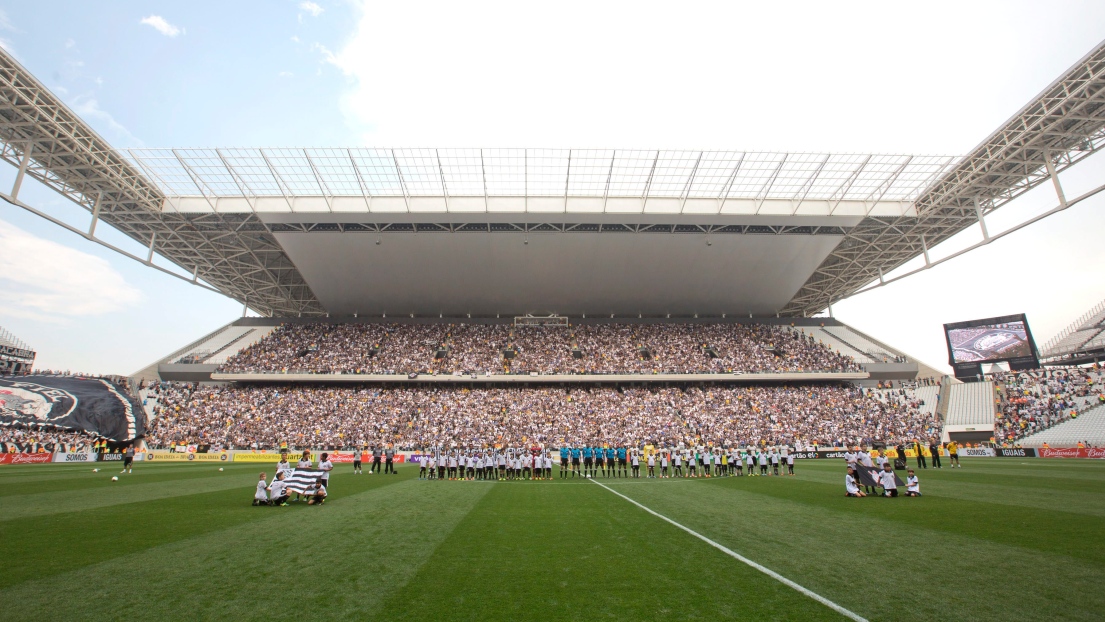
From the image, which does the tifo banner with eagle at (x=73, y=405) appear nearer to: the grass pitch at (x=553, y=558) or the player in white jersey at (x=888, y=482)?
the grass pitch at (x=553, y=558)

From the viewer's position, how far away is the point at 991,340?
4241 cm

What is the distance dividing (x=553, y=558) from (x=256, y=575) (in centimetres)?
364

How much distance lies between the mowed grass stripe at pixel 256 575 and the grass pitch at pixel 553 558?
0.12 feet

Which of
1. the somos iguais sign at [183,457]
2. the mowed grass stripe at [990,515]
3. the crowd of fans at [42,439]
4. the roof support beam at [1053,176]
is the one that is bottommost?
the mowed grass stripe at [990,515]

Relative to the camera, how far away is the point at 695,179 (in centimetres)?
3312

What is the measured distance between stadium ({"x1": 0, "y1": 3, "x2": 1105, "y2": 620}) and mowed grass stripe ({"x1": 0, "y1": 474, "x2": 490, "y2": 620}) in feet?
0.20

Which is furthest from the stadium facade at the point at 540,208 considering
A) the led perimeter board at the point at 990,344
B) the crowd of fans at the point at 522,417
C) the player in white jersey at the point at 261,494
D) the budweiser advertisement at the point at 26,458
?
the player in white jersey at the point at 261,494

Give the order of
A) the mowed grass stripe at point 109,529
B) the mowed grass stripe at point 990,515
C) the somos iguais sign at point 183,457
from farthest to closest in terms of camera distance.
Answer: the somos iguais sign at point 183,457, the mowed grass stripe at point 990,515, the mowed grass stripe at point 109,529

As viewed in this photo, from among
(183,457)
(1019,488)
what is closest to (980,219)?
(1019,488)

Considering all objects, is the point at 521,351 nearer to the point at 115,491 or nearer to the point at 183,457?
the point at 183,457

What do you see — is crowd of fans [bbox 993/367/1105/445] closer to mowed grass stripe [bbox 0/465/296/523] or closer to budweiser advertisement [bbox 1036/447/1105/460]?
budweiser advertisement [bbox 1036/447/1105/460]

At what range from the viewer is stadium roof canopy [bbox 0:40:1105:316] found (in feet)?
86.3

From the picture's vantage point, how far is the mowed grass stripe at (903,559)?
16.3 feet

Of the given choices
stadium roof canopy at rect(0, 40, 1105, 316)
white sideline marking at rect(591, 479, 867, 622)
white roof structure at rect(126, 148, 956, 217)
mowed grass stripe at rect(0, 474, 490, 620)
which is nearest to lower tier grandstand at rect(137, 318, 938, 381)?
stadium roof canopy at rect(0, 40, 1105, 316)
